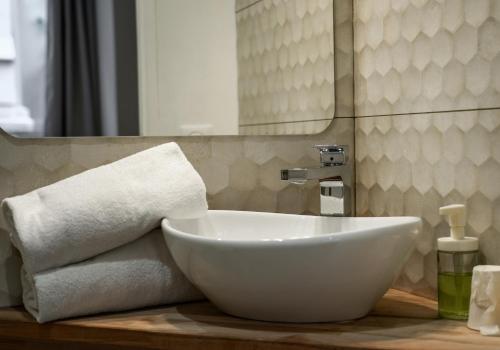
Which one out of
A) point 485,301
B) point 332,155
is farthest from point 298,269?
point 332,155

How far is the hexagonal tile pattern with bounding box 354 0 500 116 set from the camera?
1181mm

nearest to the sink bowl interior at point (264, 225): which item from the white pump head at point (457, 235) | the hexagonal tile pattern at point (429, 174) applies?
the hexagonal tile pattern at point (429, 174)

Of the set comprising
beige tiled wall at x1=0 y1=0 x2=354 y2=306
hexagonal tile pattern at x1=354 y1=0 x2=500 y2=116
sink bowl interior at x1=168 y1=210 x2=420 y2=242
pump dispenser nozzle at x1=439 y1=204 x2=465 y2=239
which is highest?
hexagonal tile pattern at x1=354 y1=0 x2=500 y2=116

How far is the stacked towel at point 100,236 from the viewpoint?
1182mm

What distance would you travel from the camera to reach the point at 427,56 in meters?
1.31

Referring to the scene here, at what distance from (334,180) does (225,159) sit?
0.25 m

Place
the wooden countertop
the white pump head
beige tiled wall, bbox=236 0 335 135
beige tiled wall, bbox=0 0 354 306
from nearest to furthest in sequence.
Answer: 1. the wooden countertop
2. the white pump head
3. beige tiled wall, bbox=0 0 354 306
4. beige tiled wall, bbox=236 0 335 135

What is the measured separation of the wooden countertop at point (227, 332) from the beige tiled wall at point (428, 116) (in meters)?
0.18

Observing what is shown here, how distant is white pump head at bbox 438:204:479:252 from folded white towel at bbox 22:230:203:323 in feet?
1.51

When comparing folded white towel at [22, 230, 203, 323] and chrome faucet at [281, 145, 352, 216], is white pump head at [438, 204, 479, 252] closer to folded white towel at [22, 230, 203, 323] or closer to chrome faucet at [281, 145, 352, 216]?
chrome faucet at [281, 145, 352, 216]

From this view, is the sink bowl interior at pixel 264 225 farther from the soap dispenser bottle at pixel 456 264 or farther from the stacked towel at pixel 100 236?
the soap dispenser bottle at pixel 456 264

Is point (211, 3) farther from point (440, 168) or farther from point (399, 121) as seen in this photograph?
point (440, 168)

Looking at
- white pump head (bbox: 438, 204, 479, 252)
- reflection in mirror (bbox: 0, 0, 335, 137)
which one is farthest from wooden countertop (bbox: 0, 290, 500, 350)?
reflection in mirror (bbox: 0, 0, 335, 137)

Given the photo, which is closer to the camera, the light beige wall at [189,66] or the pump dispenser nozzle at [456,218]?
the pump dispenser nozzle at [456,218]
